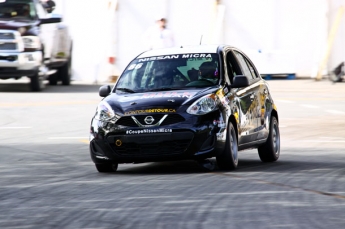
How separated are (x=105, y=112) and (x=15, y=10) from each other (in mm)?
15583

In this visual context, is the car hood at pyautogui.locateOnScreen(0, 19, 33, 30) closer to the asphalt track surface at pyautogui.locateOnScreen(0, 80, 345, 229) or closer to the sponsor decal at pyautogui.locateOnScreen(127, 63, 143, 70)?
the asphalt track surface at pyautogui.locateOnScreen(0, 80, 345, 229)

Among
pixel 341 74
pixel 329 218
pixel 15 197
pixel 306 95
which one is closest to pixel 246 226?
pixel 329 218

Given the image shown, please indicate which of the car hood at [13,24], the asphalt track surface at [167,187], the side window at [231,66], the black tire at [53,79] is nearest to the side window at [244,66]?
the side window at [231,66]

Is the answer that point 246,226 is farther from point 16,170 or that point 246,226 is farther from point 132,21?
point 132,21

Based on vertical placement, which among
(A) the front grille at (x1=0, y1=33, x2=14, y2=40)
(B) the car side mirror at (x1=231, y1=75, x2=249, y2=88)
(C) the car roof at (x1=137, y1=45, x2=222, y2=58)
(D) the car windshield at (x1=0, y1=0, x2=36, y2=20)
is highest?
(C) the car roof at (x1=137, y1=45, x2=222, y2=58)

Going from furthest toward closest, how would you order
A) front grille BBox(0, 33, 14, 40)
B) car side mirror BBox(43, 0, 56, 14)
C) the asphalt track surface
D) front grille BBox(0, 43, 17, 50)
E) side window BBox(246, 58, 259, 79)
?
car side mirror BBox(43, 0, 56, 14), front grille BBox(0, 43, 17, 50), front grille BBox(0, 33, 14, 40), side window BBox(246, 58, 259, 79), the asphalt track surface

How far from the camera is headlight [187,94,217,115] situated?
1143cm

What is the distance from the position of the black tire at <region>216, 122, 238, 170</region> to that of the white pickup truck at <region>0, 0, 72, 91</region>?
14701 millimetres

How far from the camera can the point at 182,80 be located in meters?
12.4

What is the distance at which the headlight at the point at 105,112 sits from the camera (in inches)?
457

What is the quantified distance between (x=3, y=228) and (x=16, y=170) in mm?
4617

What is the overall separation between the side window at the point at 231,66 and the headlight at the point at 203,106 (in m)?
1.09

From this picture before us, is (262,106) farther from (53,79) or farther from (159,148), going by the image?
(53,79)

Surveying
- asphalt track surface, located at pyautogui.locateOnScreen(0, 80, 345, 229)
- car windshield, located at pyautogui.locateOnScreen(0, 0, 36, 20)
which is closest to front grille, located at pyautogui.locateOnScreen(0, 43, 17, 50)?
car windshield, located at pyautogui.locateOnScreen(0, 0, 36, 20)
